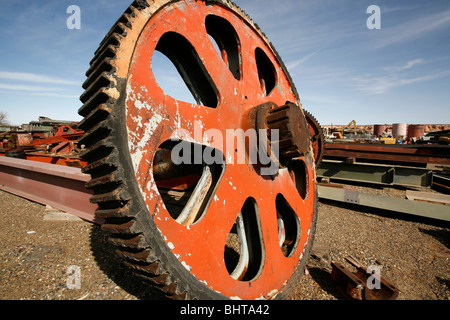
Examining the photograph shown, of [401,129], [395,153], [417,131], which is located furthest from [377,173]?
[401,129]

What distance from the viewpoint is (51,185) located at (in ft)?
11.3

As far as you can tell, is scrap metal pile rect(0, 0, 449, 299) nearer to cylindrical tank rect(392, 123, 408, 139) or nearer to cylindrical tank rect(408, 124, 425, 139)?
cylindrical tank rect(408, 124, 425, 139)

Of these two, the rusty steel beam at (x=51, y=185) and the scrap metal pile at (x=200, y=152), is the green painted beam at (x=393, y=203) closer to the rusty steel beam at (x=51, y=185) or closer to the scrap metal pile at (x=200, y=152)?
the scrap metal pile at (x=200, y=152)

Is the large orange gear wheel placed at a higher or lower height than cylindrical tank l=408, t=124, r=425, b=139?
lower

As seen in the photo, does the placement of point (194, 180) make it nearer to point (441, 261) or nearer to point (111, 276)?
point (111, 276)

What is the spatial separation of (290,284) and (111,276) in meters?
1.49

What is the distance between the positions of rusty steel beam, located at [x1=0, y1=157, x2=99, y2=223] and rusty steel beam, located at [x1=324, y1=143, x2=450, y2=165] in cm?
497

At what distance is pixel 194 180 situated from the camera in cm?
340

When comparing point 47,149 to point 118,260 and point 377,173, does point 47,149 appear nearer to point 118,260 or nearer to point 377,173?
point 118,260

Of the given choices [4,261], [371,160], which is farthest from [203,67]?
[371,160]

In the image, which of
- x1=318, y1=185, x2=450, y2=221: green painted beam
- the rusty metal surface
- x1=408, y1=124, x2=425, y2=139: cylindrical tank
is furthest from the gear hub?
x1=408, y1=124, x2=425, y2=139: cylindrical tank

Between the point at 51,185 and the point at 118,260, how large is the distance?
2032 millimetres

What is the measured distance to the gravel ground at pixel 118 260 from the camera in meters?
1.87

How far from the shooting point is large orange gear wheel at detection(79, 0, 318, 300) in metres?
1.02
